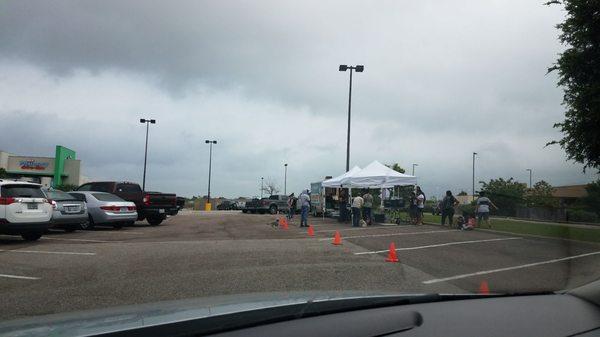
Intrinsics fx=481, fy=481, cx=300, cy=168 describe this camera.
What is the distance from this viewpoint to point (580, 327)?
7.24ft

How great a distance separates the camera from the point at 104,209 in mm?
17312

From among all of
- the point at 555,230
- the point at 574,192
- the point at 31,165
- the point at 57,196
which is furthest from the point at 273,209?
the point at 31,165

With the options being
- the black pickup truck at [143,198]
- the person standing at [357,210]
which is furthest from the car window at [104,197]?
the person standing at [357,210]

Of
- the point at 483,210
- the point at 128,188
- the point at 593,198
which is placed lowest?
the point at 483,210

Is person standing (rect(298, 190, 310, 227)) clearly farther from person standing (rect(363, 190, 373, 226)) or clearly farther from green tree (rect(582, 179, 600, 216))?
green tree (rect(582, 179, 600, 216))

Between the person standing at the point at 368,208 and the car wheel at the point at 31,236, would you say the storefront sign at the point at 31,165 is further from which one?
the car wheel at the point at 31,236

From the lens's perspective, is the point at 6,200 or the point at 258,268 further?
the point at 6,200

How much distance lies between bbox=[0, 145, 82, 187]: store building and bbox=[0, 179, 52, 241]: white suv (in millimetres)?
43953

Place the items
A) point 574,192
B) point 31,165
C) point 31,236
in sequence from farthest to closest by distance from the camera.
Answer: point 31,165 → point 574,192 → point 31,236

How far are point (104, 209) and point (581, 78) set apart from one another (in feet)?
53.8

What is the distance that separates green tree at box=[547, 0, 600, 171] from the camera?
1376cm

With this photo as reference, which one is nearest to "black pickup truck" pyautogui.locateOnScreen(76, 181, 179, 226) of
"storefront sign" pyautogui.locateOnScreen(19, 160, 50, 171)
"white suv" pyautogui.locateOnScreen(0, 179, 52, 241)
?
"white suv" pyautogui.locateOnScreen(0, 179, 52, 241)

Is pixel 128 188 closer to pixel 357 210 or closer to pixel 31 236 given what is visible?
pixel 31 236

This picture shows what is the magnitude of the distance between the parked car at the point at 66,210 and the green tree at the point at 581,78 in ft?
52.6
